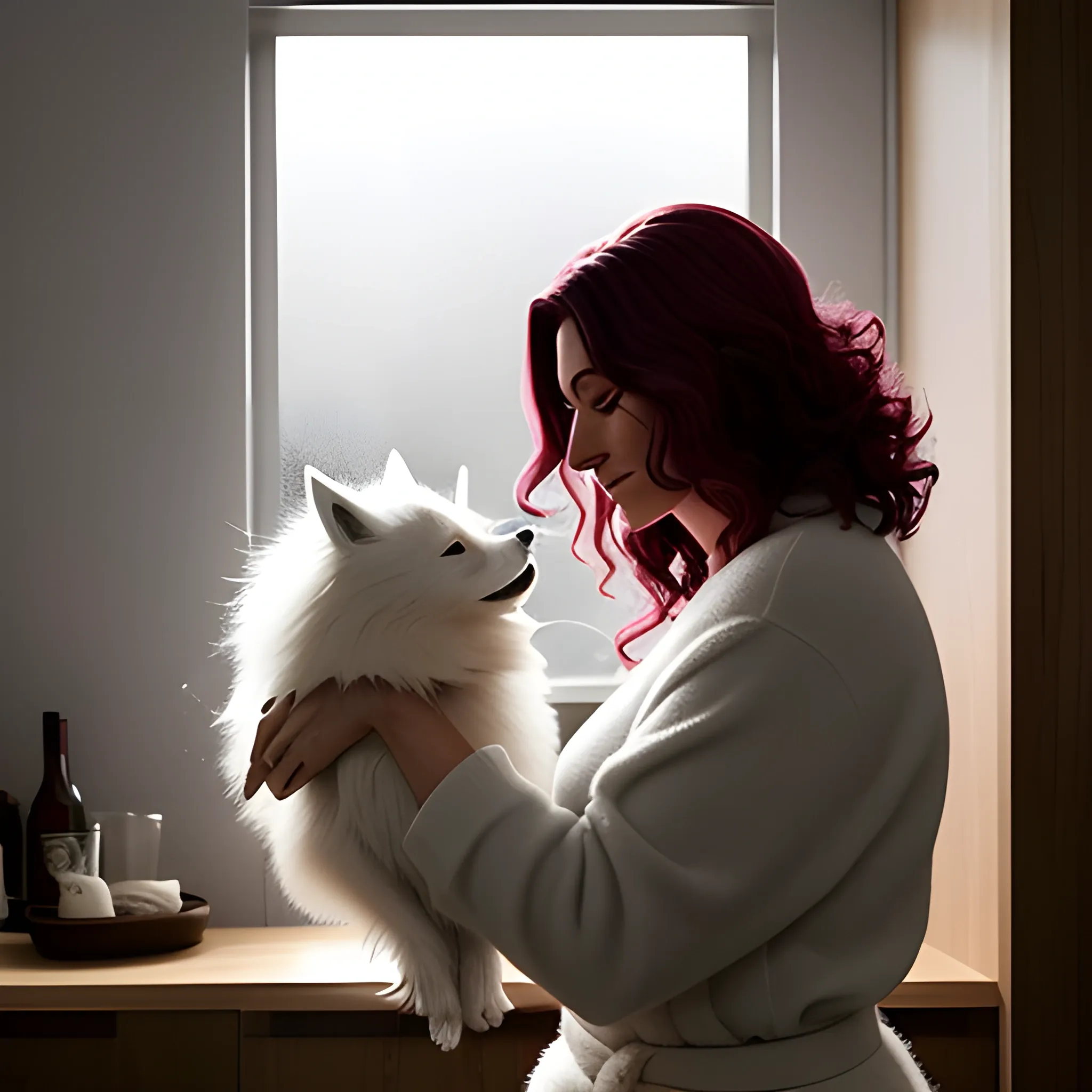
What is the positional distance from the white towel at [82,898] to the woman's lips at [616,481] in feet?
3.47

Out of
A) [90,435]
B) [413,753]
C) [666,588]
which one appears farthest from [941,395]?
[90,435]

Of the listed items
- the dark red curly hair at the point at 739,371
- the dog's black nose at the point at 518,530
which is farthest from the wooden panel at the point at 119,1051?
the dark red curly hair at the point at 739,371

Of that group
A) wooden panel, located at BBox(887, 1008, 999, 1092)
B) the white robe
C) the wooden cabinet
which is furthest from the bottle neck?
wooden panel, located at BBox(887, 1008, 999, 1092)

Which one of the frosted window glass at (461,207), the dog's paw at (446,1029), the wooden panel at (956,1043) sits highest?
the frosted window glass at (461,207)

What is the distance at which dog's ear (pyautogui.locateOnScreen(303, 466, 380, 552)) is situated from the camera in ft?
3.79

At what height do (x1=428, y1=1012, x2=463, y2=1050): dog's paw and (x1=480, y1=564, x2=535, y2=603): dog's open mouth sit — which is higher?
(x1=480, y1=564, x2=535, y2=603): dog's open mouth

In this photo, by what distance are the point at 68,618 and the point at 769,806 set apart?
150cm

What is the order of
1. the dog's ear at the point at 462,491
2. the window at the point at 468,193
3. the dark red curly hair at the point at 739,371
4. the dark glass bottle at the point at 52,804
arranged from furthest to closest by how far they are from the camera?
the window at the point at 468,193 < the dark glass bottle at the point at 52,804 < the dog's ear at the point at 462,491 < the dark red curly hair at the point at 739,371

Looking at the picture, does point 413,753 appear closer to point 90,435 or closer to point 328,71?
point 90,435

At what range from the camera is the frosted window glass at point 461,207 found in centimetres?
205

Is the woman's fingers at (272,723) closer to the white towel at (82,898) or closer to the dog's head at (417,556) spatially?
the dog's head at (417,556)

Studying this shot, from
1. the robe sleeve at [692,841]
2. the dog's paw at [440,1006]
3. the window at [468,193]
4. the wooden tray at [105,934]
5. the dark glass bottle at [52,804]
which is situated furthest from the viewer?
the window at [468,193]
